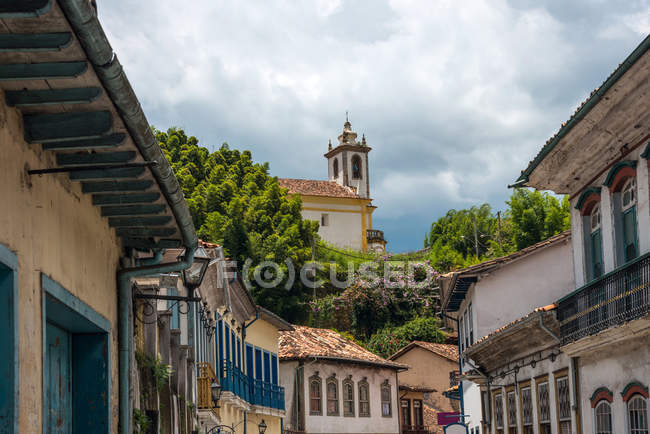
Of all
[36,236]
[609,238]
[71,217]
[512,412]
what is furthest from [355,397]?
[36,236]

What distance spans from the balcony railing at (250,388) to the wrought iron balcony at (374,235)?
129 ft

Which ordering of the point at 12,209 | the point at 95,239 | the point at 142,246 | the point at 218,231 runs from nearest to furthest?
the point at 12,209 < the point at 95,239 < the point at 142,246 < the point at 218,231

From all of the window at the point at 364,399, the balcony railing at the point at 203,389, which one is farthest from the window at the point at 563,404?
the window at the point at 364,399

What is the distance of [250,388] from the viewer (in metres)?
29.0

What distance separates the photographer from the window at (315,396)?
40.2m

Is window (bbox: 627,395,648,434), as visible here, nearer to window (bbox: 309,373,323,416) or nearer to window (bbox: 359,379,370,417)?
window (bbox: 309,373,323,416)

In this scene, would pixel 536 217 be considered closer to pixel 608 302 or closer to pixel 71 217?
pixel 608 302

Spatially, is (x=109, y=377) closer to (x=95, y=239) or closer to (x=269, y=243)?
(x=95, y=239)

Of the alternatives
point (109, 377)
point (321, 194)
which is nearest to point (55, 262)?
point (109, 377)

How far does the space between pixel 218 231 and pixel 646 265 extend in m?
34.8

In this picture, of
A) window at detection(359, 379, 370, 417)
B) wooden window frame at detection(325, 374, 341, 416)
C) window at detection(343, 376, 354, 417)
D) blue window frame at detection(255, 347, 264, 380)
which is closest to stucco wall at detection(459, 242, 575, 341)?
blue window frame at detection(255, 347, 264, 380)

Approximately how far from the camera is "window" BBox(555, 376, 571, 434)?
59.7 feet

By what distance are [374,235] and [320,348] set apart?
112ft

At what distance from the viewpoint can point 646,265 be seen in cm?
1295
